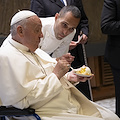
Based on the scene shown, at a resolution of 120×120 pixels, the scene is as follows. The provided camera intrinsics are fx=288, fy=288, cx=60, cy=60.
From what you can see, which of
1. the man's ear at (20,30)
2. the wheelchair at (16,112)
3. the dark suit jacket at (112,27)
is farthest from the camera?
the dark suit jacket at (112,27)

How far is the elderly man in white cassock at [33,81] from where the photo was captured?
87.0 inches

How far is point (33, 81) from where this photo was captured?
2.30 meters

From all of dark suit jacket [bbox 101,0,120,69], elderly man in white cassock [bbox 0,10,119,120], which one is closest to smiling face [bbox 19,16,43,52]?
elderly man in white cassock [bbox 0,10,119,120]

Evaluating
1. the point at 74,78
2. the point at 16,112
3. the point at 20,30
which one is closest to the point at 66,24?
the point at 74,78

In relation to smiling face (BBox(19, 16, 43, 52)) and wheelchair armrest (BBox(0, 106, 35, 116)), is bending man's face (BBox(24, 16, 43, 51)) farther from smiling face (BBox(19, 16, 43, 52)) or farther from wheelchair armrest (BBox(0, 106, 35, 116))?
wheelchair armrest (BBox(0, 106, 35, 116))

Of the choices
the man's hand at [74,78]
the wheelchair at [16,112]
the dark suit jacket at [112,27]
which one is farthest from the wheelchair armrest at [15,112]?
the dark suit jacket at [112,27]

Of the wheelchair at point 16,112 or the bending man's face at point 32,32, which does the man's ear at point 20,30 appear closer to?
the bending man's face at point 32,32

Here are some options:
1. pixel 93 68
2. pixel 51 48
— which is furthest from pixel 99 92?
pixel 51 48

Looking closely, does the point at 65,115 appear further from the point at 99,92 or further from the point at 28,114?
the point at 99,92

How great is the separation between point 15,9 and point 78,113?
2.80 m

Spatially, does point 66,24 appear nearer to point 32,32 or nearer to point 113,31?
point 32,32

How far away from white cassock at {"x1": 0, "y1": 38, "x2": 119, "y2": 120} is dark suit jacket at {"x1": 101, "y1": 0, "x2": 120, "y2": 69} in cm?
124

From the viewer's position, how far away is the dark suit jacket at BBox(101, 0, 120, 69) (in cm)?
359

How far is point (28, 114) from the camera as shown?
2.13 metres
